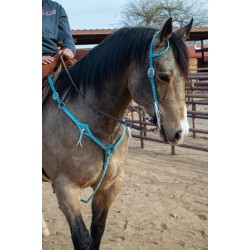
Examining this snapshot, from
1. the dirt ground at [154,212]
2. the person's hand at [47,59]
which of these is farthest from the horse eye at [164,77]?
the dirt ground at [154,212]

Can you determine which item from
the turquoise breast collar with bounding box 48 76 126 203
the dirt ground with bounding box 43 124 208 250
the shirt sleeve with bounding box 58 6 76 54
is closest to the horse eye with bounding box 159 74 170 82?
the turquoise breast collar with bounding box 48 76 126 203

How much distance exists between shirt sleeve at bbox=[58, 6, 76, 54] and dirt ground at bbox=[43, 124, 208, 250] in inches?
66.9

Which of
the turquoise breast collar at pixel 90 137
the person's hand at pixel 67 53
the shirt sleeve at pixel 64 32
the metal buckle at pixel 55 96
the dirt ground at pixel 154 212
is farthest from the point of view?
the dirt ground at pixel 154 212

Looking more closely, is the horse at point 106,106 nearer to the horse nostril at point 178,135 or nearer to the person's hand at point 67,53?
the horse nostril at point 178,135

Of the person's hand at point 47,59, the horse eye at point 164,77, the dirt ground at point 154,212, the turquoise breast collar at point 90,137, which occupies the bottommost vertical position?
the dirt ground at point 154,212

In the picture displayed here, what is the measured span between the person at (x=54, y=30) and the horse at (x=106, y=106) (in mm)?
369

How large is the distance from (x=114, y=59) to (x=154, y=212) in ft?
7.15

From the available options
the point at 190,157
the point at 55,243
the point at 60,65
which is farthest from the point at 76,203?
the point at 190,157

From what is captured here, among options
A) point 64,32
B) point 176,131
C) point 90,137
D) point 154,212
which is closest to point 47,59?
point 64,32

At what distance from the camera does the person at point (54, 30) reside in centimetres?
281

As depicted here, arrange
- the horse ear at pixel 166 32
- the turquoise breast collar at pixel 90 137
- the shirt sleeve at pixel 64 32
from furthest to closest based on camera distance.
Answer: the shirt sleeve at pixel 64 32
the turquoise breast collar at pixel 90 137
the horse ear at pixel 166 32

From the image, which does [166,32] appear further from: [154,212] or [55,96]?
[154,212]
